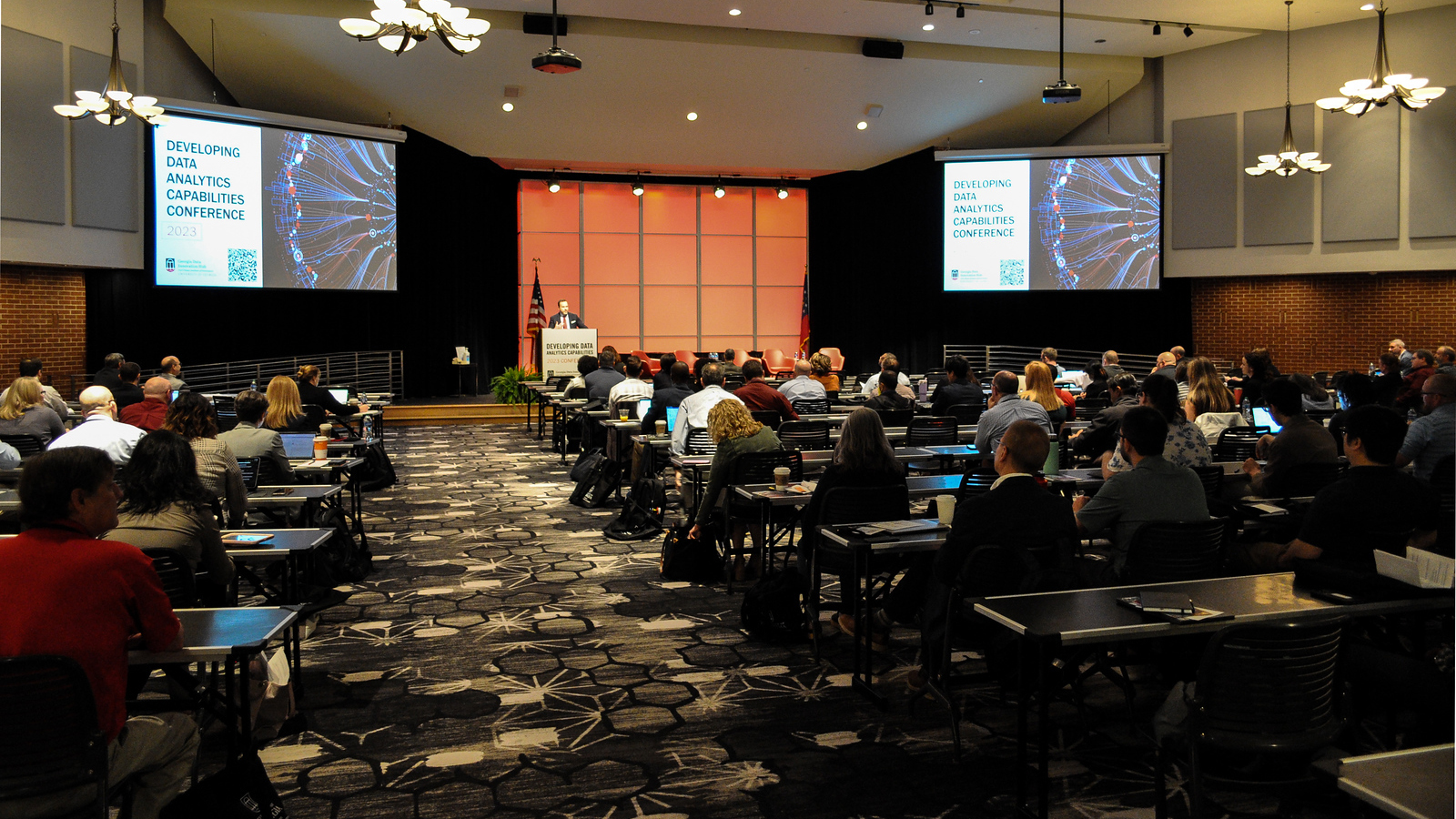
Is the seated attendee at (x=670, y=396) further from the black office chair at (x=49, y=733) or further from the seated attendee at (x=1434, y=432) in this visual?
the black office chair at (x=49, y=733)

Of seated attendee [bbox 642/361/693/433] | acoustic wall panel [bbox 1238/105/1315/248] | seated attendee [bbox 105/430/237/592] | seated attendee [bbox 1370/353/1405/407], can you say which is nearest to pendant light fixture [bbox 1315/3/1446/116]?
seated attendee [bbox 1370/353/1405/407]

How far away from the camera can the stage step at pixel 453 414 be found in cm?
1645

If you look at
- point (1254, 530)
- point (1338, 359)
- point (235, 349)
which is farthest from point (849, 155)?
point (1254, 530)

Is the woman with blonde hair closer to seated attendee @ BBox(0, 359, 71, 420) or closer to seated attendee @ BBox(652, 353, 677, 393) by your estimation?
seated attendee @ BBox(652, 353, 677, 393)

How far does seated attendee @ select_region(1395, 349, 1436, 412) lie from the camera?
786 centimetres

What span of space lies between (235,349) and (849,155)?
36.3ft

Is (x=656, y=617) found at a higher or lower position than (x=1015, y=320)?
lower

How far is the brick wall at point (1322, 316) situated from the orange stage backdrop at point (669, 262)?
8.86m

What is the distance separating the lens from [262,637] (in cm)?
278

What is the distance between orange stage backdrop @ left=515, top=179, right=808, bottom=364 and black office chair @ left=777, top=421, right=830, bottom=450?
13.5 m

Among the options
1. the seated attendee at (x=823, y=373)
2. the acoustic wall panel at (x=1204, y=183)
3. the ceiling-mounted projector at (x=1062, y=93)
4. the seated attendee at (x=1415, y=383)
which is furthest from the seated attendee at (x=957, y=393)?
the acoustic wall panel at (x=1204, y=183)

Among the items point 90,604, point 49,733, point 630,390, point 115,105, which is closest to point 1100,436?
point 630,390

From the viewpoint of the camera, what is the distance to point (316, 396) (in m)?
9.12

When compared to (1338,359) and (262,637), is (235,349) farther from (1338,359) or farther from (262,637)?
(1338,359)
